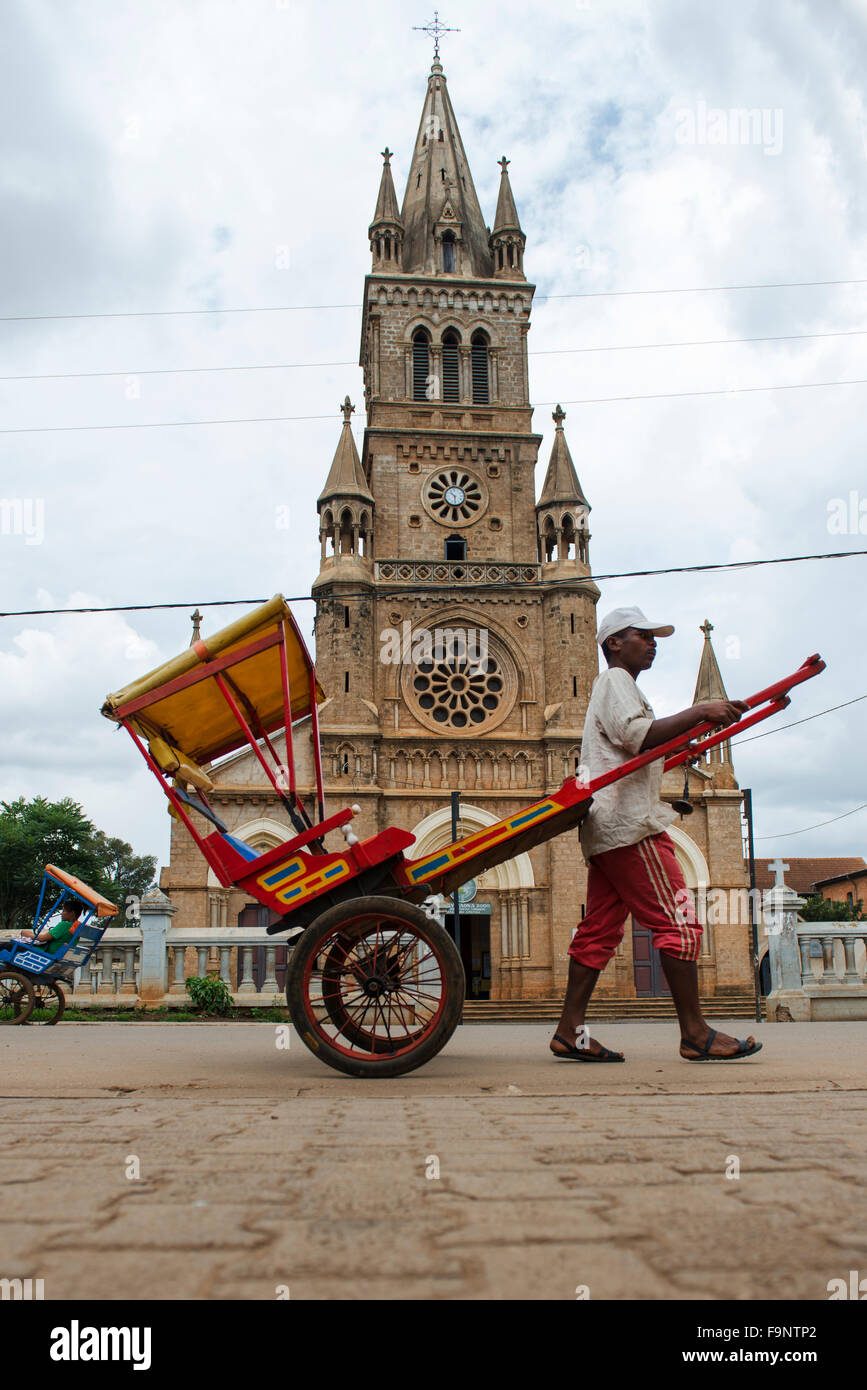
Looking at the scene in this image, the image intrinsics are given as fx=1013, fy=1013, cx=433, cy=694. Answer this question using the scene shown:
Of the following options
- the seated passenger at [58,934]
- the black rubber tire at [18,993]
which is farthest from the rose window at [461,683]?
the black rubber tire at [18,993]

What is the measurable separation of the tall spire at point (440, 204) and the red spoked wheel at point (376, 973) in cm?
3131

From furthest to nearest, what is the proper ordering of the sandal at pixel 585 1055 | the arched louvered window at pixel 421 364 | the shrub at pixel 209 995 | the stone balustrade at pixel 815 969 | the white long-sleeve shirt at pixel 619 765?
the arched louvered window at pixel 421 364 < the shrub at pixel 209 995 < the stone balustrade at pixel 815 969 < the sandal at pixel 585 1055 < the white long-sleeve shirt at pixel 619 765

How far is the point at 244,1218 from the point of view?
5.52 ft

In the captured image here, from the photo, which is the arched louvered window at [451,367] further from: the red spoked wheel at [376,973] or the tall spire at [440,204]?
the red spoked wheel at [376,973]

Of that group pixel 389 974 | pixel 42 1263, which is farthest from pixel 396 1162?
pixel 389 974

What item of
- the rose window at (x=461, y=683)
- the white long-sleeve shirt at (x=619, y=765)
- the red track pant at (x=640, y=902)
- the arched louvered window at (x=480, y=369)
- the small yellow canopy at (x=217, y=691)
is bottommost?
the red track pant at (x=640, y=902)

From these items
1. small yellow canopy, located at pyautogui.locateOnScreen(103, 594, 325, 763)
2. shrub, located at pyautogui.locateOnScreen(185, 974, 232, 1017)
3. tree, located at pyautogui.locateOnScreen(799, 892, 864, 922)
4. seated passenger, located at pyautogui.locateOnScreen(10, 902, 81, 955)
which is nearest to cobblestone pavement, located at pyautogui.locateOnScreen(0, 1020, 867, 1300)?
small yellow canopy, located at pyautogui.locateOnScreen(103, 594, 325, 763)

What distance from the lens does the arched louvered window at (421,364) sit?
1219 inches

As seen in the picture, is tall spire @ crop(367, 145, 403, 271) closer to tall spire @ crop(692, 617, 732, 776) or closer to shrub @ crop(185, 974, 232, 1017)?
tall spire @ crop(692, 617, 732, 776)

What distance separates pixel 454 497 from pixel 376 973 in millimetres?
26179

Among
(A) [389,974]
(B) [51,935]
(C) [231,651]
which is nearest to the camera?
(A) [389,974]

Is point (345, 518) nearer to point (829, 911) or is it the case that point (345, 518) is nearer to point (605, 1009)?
point (605, 1009)
